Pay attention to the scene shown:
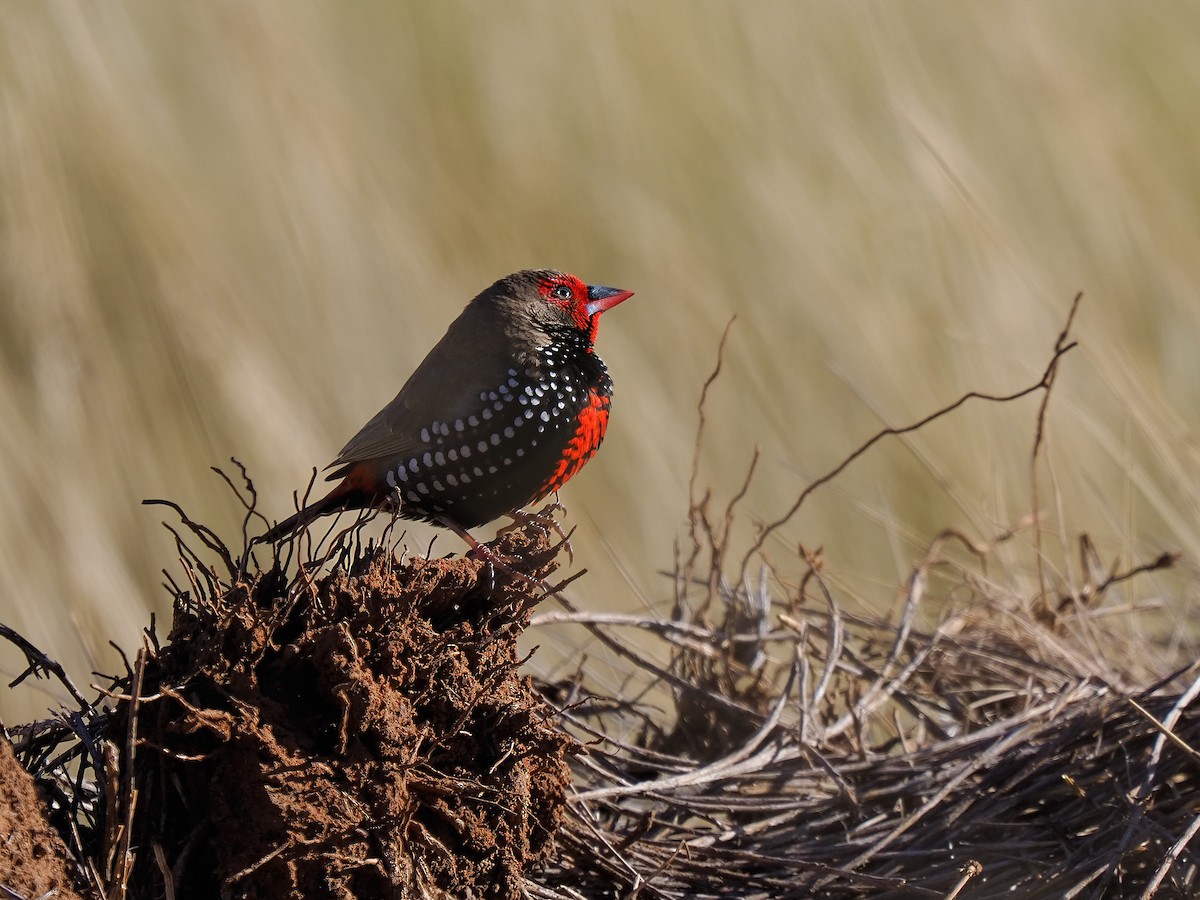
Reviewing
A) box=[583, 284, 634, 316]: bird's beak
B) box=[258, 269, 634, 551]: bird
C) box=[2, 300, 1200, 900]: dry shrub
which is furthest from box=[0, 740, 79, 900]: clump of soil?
box=[583, 284, 634, 316]: bird's beak

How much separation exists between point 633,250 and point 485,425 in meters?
3.13

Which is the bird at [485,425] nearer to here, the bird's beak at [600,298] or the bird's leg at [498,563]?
the bird's beak at [600,298]

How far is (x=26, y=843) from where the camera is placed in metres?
2.15

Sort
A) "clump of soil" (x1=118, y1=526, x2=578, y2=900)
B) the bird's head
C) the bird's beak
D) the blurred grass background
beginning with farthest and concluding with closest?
the blurred grass background
the bird's beak
the bird's head
"clump of soil" (x1=118, y1=526, x2=578, y2=900)

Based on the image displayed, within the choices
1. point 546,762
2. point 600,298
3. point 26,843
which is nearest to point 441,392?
point 600,298

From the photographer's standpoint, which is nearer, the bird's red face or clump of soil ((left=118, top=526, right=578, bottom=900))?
clump of soil ((left=118, top=526, right=578, bottom=900))

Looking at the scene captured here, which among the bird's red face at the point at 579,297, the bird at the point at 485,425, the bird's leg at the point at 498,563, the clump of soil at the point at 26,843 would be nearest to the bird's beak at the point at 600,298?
the bird's red face at the point at 579,297

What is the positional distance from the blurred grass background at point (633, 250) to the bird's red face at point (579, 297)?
4.32ft

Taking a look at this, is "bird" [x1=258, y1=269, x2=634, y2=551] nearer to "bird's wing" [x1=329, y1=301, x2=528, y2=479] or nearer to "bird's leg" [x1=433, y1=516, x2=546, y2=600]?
"bird's wing" [x1=329, y1=301, x2=528, y2=479]

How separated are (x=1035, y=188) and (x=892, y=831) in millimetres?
4392

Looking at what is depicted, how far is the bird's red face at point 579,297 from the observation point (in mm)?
3246

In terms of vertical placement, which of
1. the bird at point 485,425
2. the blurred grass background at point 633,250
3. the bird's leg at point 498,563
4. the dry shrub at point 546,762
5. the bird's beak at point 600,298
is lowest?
the dry shrub at point 546,762

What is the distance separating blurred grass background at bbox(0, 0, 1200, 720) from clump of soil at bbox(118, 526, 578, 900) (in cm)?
205

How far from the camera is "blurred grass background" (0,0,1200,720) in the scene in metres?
4.69
